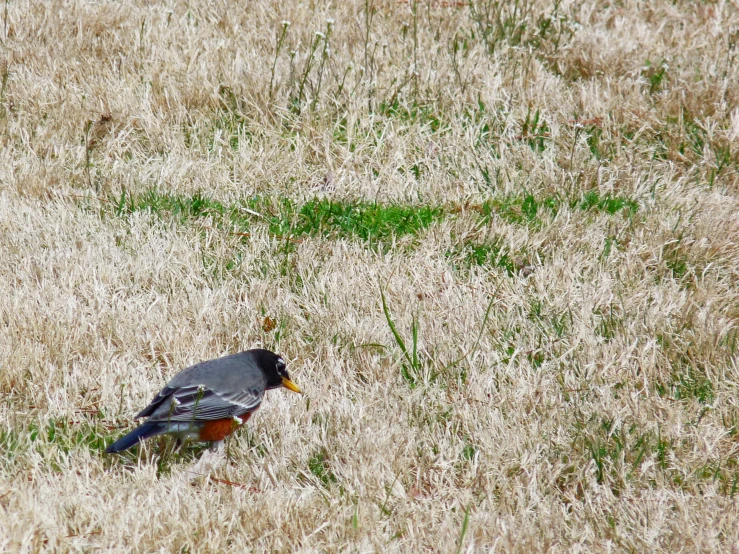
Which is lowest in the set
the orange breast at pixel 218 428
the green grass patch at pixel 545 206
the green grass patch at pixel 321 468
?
the green grass patch at pixel 321 468

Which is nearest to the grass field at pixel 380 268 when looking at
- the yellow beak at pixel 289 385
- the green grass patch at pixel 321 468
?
the green grass patch at pixel 321 468

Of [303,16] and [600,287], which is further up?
[303,16]

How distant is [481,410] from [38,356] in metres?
2.08

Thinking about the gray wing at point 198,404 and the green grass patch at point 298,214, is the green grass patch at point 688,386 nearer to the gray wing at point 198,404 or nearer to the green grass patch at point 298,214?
the green grass patch at point 298,214

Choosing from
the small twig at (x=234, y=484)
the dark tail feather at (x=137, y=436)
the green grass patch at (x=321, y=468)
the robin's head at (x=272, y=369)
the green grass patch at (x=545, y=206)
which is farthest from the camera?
the green grass patch at (x=545, y=206)

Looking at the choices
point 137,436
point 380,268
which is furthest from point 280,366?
point 380,268

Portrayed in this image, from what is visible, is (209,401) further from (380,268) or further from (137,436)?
(380,268)

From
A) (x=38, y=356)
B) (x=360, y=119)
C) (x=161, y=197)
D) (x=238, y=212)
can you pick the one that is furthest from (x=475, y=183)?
(x=38, y=356)

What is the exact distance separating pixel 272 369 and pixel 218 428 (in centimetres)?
38

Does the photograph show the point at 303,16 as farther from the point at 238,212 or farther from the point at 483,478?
the point at 483,478

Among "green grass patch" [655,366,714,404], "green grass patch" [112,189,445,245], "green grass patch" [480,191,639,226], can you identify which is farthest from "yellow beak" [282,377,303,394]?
"green grass patch" [480,191,639,226]

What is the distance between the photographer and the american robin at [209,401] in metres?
3.54

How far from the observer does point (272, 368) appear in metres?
3.91

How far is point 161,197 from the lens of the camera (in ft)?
18.1
